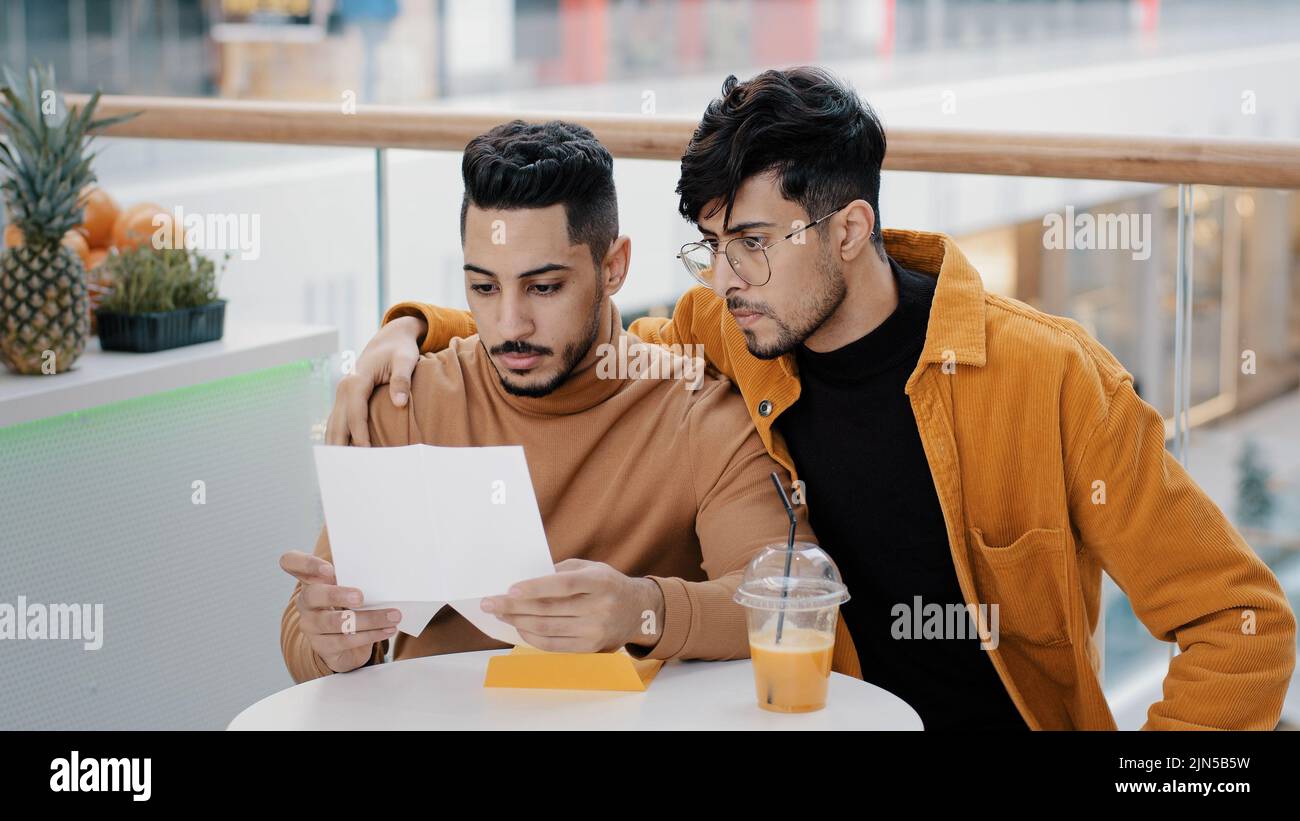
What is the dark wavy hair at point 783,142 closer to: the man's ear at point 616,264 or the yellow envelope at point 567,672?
the man's ear at point 616,264

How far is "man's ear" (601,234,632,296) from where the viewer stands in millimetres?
1817

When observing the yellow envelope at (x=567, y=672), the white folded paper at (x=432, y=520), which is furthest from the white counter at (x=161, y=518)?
the yellow envelope at (x=567, y=672)

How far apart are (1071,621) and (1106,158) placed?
0.73 metres

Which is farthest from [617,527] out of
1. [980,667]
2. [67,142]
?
[67,142]

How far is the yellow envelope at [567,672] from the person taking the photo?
144cm

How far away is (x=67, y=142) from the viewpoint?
2.40 m

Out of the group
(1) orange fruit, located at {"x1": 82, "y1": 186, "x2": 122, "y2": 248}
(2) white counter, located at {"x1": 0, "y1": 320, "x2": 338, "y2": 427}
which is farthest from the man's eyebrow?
(1) orange fruit, located at {"x1": 82, "y1": 186, "x2": 122, "y2": 248}

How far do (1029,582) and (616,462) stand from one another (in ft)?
1.67

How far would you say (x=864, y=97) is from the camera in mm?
1926

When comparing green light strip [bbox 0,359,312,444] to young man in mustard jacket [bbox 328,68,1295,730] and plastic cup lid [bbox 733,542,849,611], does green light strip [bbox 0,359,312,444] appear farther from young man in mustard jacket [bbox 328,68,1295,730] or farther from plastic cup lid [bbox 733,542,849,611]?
plastic cup lid [bbox 733,542,849,611]

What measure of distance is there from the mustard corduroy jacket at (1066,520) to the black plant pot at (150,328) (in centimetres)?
123

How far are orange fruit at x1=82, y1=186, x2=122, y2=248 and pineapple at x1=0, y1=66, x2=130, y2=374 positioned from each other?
1.18 ft

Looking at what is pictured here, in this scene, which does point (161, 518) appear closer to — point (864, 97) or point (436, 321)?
point (436, 321)

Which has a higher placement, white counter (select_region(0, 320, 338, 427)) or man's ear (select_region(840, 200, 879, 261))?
man's ear (select_region(840, 200, 879, 261))
